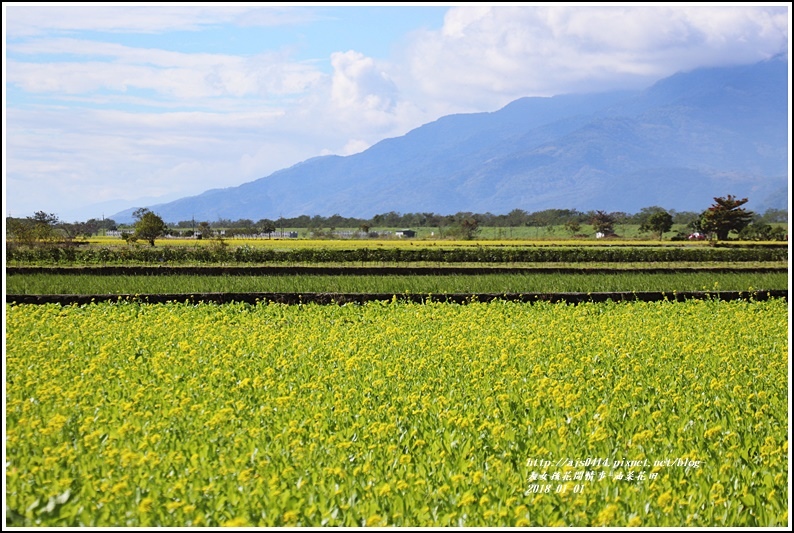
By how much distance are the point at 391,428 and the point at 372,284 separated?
42.7 ft

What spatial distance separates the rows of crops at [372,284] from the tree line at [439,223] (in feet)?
37.5

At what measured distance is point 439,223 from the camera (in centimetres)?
9625

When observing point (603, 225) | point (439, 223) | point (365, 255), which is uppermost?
point (439, 223)

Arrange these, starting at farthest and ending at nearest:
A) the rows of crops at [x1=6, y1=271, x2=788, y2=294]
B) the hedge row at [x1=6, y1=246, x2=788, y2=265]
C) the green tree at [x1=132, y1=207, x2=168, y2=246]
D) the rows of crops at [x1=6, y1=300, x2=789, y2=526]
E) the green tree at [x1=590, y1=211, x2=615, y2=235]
Answer: the green tree at [x1=590, y1=211, x2=615, y2=235]
the green tree at [x1=132, y1=207, x2=168, y2=246]
the hedge row at [x1=6, y1=246, x2=788, y2=265]
the rows of crops at [x1=6, y1=271, x2=788, y2=294]
the rows of crops at [x1=6, y1=300, x2=789, y2=526]

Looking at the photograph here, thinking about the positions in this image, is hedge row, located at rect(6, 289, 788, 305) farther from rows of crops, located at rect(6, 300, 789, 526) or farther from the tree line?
the tree line

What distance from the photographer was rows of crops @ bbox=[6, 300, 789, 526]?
14.4 feet

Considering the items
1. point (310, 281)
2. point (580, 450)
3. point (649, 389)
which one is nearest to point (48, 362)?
point (580, 450)

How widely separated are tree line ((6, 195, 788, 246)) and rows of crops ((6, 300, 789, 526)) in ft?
75.6

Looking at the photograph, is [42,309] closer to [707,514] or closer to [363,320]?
[363,320]

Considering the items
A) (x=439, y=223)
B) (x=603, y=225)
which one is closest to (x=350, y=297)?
(x=603, y=225)

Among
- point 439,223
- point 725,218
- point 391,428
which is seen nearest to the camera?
point 391,428

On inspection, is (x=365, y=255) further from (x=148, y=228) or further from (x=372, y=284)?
(x=148, y=228)

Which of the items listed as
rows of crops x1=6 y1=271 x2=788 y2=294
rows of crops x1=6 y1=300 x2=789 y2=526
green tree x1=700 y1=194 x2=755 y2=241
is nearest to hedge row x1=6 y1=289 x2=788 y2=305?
rows of crops x1=6 y1=271 x2=788 y2=294

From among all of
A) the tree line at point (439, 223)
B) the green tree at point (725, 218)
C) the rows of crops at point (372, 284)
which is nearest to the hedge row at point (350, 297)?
the rows of crops at point (372, 284)
